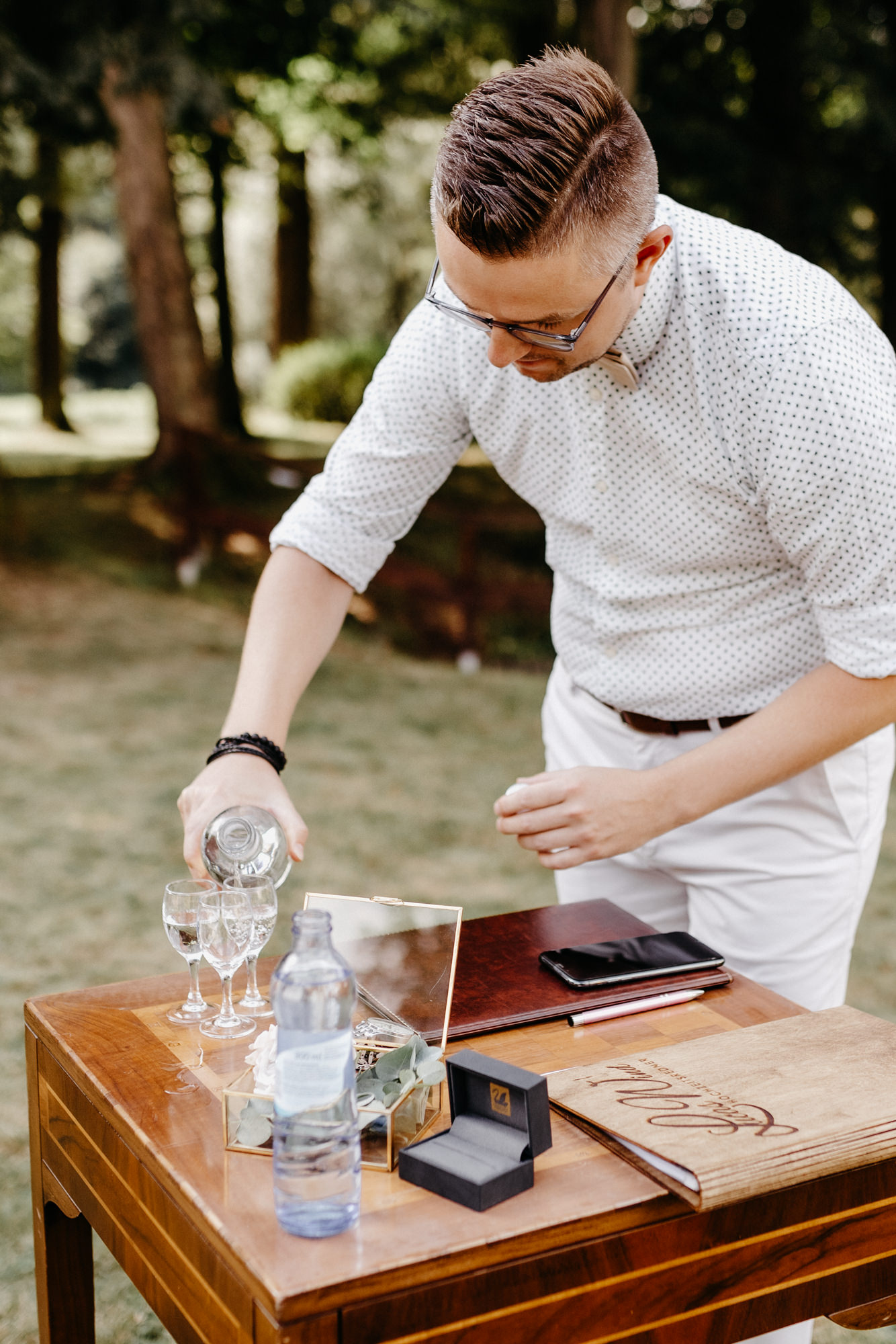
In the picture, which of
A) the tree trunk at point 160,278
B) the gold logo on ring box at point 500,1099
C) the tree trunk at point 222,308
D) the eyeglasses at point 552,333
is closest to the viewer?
the gold logo on ring box at point 500,1099

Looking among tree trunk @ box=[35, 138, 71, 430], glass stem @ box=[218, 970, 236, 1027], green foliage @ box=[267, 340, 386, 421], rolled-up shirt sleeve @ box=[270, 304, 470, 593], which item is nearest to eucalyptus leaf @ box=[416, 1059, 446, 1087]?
glass stem @ box=[218, 970, 236, 1027]

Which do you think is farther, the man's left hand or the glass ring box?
the man's left hand

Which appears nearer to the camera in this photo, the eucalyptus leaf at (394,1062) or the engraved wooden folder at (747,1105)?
the engraved wooden folder at (747,1105)

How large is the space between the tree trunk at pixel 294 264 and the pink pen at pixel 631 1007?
14.6 m

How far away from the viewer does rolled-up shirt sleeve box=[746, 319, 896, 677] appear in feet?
5.08

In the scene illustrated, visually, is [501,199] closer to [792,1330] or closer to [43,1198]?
[43,1198]

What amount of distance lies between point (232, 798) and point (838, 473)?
903 millimetres

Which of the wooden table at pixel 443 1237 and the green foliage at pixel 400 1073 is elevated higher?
the green foliage at pixel 400 1073

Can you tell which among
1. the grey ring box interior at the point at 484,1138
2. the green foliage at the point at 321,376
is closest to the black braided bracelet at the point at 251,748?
the grey ring box interior at the point at 484,1138

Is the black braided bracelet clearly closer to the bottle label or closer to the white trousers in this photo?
the white trousers

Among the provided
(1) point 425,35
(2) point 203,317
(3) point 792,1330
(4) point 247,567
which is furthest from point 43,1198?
(2) point 203,317

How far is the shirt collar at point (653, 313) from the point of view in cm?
167

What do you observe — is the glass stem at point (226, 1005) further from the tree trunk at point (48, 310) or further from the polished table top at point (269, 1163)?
the tree trunk at point (48, 310)

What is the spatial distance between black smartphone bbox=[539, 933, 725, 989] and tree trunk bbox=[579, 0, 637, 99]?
7697mm
